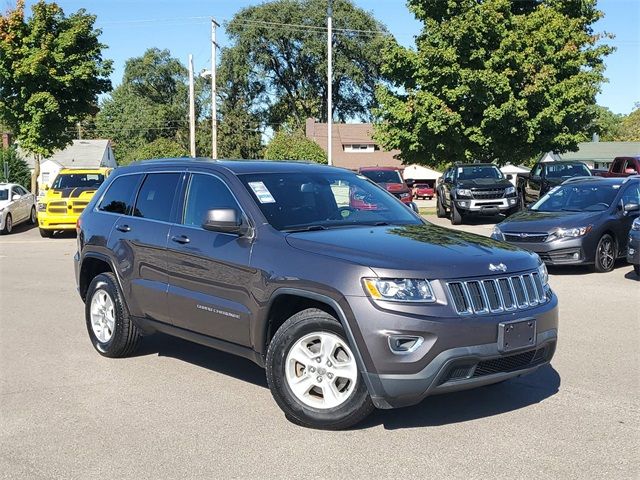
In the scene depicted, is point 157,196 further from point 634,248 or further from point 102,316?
point 634,248

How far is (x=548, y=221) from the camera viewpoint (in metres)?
11.9

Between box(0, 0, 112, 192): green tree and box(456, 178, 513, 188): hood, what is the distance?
1466cm

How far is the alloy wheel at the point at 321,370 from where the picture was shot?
15.2 feet

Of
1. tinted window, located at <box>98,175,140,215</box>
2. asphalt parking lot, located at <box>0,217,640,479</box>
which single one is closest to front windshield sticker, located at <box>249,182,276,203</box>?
asphalt parking lot, located at <box>0,217,640,479</box>

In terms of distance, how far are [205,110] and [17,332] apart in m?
72.7

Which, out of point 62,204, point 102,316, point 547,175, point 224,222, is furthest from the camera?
point 547,175

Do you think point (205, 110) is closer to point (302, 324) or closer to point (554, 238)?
point (554, 238)

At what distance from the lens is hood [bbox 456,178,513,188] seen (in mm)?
21609

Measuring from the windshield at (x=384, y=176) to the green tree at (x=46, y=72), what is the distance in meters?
11.3

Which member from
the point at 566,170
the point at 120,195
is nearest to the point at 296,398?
the point at 120,195

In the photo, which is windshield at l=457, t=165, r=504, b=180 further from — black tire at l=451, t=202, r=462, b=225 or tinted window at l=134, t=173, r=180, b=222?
tinted window at l=134, t=173, r=180, b=222

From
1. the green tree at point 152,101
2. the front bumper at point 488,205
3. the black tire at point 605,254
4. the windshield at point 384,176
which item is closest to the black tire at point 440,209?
the windshield at point 384,176

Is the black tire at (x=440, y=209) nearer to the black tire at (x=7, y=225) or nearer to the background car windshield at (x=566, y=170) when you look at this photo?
the background car windshield at (x=566, y=170)

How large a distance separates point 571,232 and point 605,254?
33.6 inches
